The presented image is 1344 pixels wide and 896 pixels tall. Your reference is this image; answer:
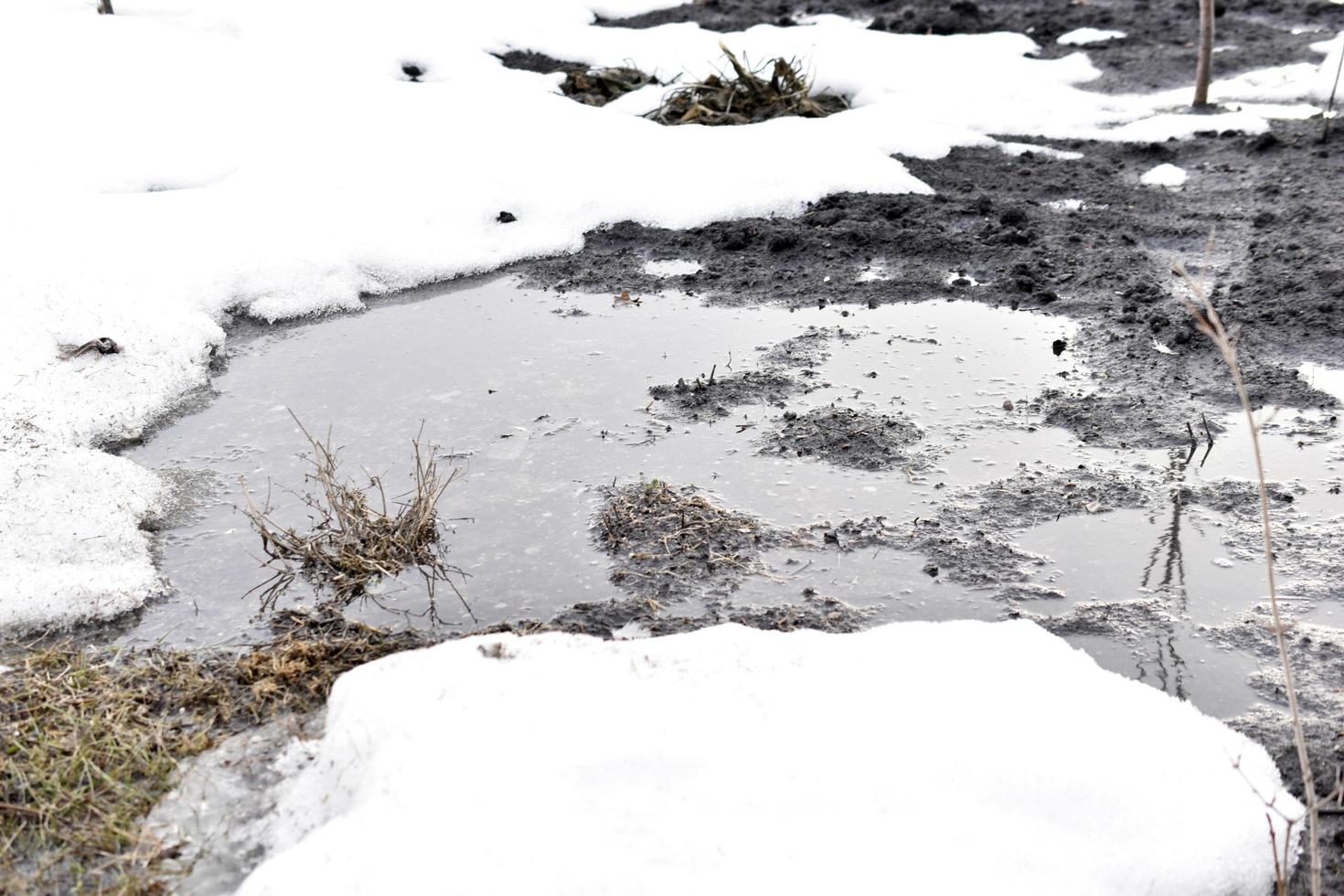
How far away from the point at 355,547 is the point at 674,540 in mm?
1028

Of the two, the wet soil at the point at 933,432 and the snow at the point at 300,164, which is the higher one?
the snow at the point at 300,164

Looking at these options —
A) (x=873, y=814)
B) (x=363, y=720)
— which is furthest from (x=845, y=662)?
(x=363, y=720)

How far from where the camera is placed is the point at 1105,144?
751 centimetres

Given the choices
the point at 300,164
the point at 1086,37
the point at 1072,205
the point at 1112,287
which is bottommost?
the point at 1112,287

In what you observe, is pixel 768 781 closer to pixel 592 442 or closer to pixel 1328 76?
pixel 592 442

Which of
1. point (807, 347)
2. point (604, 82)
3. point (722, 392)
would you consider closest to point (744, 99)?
point (604, 82)

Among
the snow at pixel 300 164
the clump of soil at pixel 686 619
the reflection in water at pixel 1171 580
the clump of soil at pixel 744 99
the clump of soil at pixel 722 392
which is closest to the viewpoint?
the reflection in water at pixel 1171 580

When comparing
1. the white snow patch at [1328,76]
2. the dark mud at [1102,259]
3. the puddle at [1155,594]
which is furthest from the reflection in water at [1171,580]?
the white snow patch at [1328,76]

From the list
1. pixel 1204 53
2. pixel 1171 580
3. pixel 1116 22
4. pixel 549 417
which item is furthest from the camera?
pixel 1116 22

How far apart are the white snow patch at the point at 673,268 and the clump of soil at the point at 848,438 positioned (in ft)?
5.64

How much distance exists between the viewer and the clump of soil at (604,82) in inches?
337

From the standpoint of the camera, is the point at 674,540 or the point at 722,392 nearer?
the point at 674,540

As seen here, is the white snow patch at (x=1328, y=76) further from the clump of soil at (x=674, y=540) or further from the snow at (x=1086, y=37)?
the clump of soil at (x=674, y=540)

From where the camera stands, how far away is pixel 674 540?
3.57m
